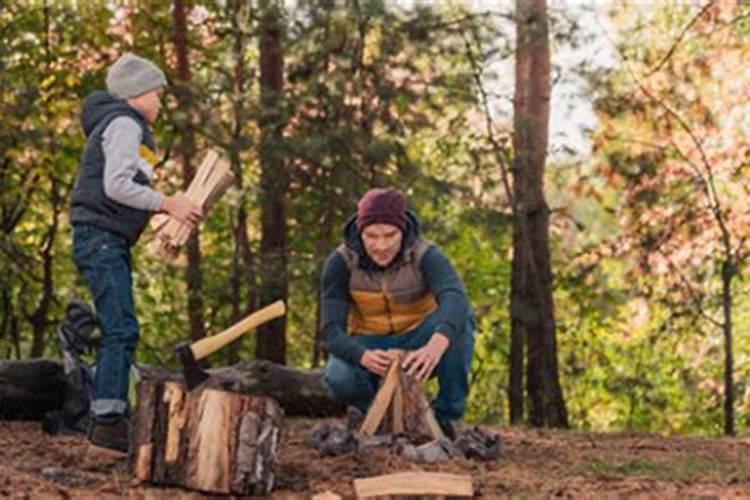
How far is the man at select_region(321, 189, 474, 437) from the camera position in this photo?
661cm

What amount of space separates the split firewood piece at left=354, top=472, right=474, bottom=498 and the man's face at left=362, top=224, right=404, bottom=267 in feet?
5.44

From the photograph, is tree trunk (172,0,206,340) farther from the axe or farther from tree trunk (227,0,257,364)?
the axe

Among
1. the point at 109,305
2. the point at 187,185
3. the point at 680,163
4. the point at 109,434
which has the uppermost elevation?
the point at 680,163

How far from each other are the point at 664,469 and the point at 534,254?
599cm

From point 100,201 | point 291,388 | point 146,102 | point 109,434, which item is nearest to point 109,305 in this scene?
point 100,201

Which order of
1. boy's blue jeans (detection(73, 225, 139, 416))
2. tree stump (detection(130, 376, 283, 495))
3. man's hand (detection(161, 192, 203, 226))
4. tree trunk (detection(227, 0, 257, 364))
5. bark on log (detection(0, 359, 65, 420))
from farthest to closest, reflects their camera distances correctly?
tree trunk (detection(227, 0, 257, 364)) → bark on log (detection(0, 359, 65, 420)) → boy's blue jeans (detection(73, 225, 139, 416)) → man's hand (detection(161, 192, 203, 226)) → tree stump (detection(130, 376, 283, 495))

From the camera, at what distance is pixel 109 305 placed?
20.9 ft

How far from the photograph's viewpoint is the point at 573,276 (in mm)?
15227

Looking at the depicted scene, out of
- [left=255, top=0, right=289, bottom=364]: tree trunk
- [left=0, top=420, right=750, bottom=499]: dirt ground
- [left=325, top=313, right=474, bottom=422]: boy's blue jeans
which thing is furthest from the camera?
[left=255, top=0, right=289, bottom=364]: tree trunk

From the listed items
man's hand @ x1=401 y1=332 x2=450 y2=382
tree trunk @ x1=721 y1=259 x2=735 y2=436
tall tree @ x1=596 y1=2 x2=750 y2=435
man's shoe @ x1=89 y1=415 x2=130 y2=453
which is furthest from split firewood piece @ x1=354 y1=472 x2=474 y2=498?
tall tree @ x1=596 y1=2 x2=750 y2=435

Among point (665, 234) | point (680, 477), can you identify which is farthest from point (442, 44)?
point (680, 477)

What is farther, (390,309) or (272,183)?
(272,183)

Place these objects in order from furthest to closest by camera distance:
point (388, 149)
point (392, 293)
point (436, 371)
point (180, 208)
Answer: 1. point (388, 149)
2. point (436, 371)
3. point (392, 293)
4. point (180, 208)

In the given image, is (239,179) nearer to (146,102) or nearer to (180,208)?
(146,102)
